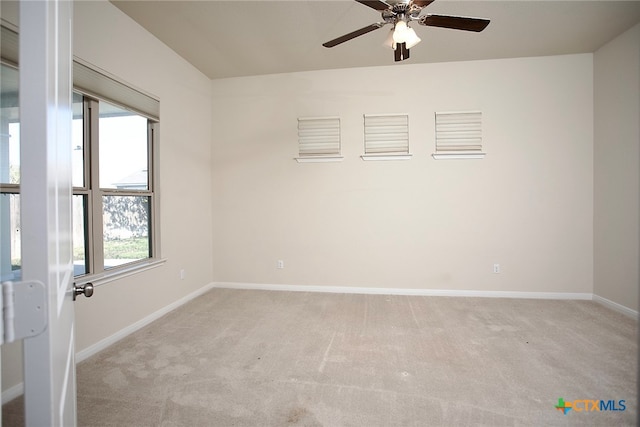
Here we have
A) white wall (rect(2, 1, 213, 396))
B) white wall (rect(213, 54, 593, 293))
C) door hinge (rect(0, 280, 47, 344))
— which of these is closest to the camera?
door hinge (rect(0, 280, 47, 344))

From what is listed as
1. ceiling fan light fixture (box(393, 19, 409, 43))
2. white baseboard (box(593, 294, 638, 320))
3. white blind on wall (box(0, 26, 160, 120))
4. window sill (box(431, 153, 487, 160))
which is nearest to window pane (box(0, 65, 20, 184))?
white blind on wall (box(0, 26, 160, 120))

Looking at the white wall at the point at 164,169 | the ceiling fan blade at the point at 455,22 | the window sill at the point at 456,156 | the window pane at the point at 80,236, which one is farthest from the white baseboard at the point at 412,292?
the ceiling fan blade at the point at 455,22

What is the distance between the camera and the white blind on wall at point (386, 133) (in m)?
4.02

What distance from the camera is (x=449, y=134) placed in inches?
155

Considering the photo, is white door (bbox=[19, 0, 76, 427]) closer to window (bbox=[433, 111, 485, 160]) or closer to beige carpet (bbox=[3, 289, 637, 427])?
beige carpet (bbox=[3, 289, 637, 427])

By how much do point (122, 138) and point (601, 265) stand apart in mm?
5206

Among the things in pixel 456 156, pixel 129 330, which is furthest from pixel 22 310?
pixel 456 156

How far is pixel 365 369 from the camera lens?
224cm

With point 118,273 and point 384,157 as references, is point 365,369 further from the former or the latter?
point 384,157

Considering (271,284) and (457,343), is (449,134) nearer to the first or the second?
(457,343)

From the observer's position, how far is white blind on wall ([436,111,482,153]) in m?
3.89

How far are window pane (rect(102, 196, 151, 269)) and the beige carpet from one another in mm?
719

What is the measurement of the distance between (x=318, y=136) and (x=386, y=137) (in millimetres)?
869

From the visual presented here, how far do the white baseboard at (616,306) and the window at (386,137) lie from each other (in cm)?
268
